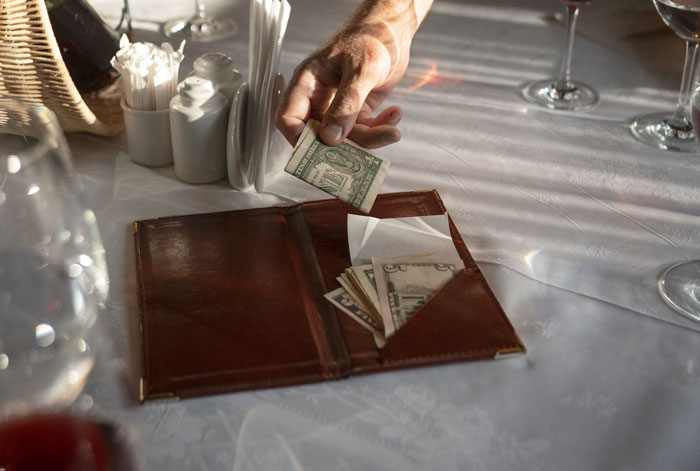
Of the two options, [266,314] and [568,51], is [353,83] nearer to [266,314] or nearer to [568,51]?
[266,314]

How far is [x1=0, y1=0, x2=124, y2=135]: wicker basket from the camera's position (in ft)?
3.76

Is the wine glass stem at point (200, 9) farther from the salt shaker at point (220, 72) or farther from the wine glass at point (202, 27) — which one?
the salt shaker at point (220, 72)

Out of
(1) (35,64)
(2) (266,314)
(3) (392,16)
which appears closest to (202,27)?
(3) (392,16)

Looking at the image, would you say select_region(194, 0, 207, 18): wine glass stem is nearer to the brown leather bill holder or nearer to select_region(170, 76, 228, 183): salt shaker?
select_region(170, 76, 228, 183): salt shaker

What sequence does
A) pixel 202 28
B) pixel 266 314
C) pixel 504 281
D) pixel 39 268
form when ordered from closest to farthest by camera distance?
pixel 39 268
pixel 266 314
pixel 504 281
pixel 202 28


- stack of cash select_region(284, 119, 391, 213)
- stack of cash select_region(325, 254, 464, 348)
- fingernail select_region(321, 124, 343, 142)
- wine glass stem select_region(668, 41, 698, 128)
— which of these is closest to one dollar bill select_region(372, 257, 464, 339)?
stack of cash select_region(325, 254, 464, 348)

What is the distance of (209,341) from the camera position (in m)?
0.91

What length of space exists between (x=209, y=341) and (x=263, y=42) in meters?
0.51

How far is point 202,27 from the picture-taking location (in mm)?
1787

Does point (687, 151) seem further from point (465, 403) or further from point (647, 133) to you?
point (465, 403)

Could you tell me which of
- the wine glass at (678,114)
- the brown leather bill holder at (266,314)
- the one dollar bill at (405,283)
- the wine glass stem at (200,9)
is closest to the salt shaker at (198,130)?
the brown leather bill holder at (266,314)

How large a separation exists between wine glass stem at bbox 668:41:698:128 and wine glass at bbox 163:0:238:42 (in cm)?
105

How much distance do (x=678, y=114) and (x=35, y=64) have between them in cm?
123

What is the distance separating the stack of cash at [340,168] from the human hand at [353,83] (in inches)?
0.8
